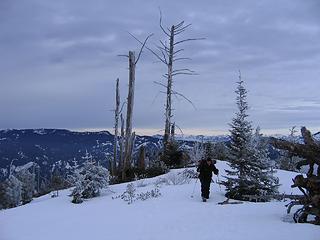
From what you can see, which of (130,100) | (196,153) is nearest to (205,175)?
(196,153)

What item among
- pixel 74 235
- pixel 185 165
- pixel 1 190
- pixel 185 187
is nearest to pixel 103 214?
pixel 74 235

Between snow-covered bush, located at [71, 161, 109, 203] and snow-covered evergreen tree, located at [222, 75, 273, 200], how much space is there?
5958 mm

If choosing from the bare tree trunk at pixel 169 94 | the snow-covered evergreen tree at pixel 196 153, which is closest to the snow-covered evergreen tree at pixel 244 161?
the snow-covered evergreen tree at pixel 196 153

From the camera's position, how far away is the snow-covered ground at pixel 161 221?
32.8ft

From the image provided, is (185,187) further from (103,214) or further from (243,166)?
(103,214)

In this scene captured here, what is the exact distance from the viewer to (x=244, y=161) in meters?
15.6

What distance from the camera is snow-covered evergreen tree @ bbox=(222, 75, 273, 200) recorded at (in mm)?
15430

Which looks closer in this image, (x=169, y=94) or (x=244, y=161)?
(x=244, y=161)

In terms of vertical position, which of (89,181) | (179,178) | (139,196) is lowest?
(139,196)

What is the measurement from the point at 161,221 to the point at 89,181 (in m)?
7.52

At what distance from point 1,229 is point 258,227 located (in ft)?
25.0

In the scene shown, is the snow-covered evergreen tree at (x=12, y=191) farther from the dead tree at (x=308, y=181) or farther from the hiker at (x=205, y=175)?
the dead tree at (x=308, y=181)

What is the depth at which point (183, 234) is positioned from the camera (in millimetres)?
10375

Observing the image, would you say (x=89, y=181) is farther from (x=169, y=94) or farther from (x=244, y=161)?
(x=169, y=94)
